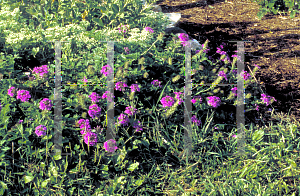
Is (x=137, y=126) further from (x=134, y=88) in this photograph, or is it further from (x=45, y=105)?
(x=45, y=105)

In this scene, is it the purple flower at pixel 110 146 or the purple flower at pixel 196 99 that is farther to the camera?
the purple flower at pixel 196 99

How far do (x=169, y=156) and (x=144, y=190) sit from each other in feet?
1.41

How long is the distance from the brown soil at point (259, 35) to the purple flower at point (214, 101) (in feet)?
2.15

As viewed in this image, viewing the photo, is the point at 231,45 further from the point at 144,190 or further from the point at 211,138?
the point at 144,190

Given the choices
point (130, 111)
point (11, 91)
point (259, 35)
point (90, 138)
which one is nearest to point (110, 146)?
point (90, 138)

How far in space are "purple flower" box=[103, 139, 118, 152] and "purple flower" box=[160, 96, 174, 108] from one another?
0.65 metres

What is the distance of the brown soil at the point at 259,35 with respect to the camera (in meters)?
3.73

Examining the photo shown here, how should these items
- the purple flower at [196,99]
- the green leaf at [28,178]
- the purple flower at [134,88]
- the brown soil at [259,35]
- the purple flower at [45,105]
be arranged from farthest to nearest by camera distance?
the brown soil at [259,35]
the purple flower at [196,99]
the purple flower at [134,88]
the purple flower at [45,105]
the green leaf at [28,178]

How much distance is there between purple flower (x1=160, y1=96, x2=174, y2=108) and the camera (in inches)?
112

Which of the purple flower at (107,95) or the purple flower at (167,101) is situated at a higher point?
the purple flower at (107,95)

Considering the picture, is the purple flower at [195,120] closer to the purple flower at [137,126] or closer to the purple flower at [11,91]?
the purple flower at [137,126]

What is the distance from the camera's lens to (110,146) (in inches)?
96.7

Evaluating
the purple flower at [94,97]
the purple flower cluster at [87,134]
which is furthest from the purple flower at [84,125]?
the purple flower at [94,97]

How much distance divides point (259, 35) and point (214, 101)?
2.30 m
